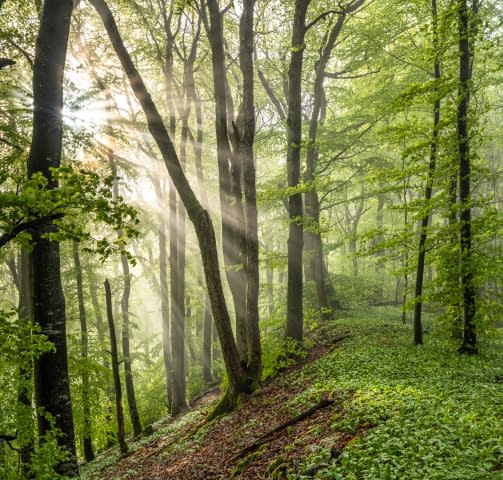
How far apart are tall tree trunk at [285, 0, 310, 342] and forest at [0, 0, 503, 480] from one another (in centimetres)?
6

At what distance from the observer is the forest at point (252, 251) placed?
4832mm

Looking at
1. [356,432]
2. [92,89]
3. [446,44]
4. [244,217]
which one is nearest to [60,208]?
[356,432]

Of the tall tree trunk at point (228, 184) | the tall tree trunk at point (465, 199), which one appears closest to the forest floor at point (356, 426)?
the tall tree trunk at point (465, 199)

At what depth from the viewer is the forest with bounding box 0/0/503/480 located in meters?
4.83

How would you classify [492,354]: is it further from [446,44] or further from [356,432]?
[446,44]

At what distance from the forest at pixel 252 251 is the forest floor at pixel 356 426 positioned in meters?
0.04

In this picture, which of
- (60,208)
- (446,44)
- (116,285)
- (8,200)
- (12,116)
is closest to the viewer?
(8,200)

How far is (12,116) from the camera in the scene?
11.3 m

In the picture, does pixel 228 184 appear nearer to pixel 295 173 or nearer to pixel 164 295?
pixel 295 173

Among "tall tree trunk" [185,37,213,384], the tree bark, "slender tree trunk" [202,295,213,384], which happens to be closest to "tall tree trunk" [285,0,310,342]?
"tall tree trunk" [185,37,213,384]

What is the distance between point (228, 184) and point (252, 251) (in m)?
2.76

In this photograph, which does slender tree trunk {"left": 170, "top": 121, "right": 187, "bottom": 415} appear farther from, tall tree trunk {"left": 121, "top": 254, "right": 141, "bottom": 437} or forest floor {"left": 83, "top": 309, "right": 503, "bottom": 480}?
forest floor {"left": 83, "top": 309, "right": 503, "bottom": 480}

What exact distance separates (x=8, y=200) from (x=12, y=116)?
32.5 ft

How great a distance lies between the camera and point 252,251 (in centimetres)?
1028
